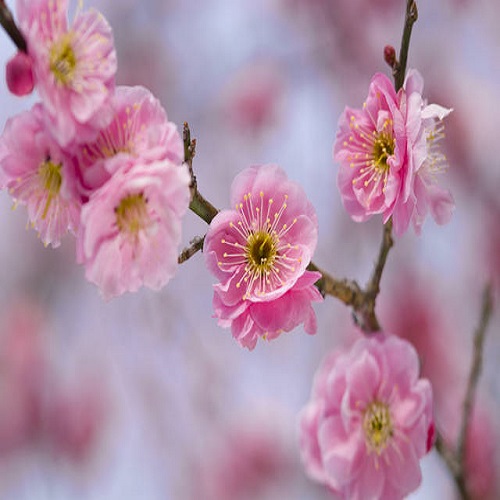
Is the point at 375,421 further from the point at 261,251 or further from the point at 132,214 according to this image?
the point at 132,214

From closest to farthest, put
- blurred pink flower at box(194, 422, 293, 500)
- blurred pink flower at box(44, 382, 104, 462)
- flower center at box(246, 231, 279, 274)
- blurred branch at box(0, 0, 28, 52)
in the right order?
1. blurred branch at box(0, 0, 28, 52)
2. flower center at box(246, 231, 279, 274)
3. blurred pink flower at box(194, 422, 293, 500)
4. blurred pink flower at box(44, 382, 104, 462)

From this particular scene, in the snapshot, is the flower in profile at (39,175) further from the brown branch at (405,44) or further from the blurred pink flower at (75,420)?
the blurred pink flower at (75,420)

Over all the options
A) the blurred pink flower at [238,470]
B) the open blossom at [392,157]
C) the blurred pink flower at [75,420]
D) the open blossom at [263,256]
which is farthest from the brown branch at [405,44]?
the blurred pink flower at [75,420]

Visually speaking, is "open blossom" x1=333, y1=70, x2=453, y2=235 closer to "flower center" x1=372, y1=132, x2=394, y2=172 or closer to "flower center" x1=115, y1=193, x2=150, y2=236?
"flower center" x1=372, y1=132, x2=394, y2=172

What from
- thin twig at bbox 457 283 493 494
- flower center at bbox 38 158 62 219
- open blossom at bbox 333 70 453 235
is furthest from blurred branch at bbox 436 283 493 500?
flower center at bbox 38 158 62 219

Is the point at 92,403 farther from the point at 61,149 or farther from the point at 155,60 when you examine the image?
the point at 61,149

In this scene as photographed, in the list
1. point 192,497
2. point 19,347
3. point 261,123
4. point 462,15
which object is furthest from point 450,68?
point 19,347
